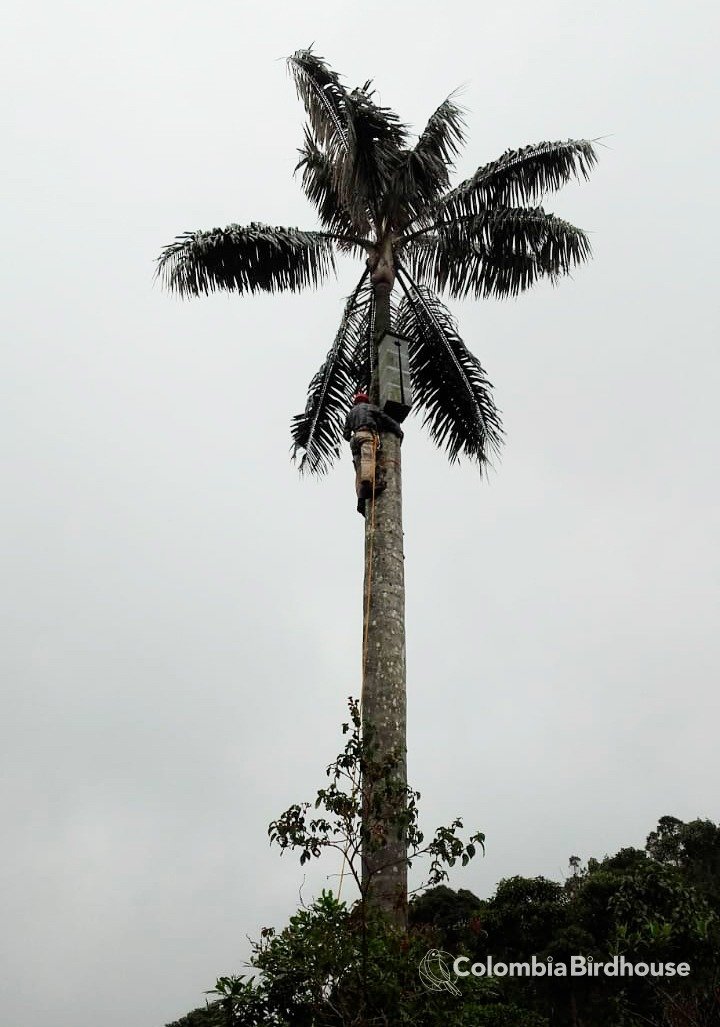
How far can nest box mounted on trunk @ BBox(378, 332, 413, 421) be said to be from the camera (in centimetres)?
880

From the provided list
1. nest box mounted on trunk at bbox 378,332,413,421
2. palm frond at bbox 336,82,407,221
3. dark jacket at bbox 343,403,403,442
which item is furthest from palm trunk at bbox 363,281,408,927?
palm frond at bbox 336,82,407,221

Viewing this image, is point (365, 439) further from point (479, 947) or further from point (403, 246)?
point (479, 947)

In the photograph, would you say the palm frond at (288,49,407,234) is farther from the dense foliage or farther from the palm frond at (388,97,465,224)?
the dense foliage

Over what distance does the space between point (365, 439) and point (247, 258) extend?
3.55m

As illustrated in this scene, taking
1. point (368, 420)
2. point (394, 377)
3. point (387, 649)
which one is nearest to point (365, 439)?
point (368, 420)

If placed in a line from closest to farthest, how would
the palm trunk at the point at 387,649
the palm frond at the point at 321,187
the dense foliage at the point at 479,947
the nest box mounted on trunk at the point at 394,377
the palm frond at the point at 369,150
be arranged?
the dense foliage at the point at 479,947, the palm trunk at the point at 387,649, the nest box mounted on trunk at the point at 394,377, the palm frond at the point at 369,150, the palm frond at the point at 321,187

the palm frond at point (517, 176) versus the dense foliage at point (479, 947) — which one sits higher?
the palm frond at point (517, 176)

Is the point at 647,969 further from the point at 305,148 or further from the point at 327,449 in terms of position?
the point at 305,148

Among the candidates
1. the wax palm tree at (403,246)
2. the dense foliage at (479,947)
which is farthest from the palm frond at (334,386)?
the dense foliage at (479,947)

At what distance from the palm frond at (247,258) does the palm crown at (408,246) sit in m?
0.01

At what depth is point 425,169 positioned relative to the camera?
33.4 feet

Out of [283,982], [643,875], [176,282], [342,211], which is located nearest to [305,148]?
[342,211]

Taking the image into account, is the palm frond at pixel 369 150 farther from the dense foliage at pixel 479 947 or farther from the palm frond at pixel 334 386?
the dense foliage at pixel 479 947

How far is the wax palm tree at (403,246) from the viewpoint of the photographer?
1015 centimetres
